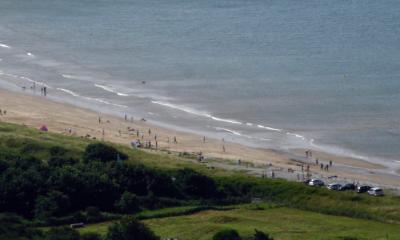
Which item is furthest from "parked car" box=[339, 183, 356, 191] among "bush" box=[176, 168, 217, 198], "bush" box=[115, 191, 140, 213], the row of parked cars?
"bush" box=[115, 191, 140, 213]

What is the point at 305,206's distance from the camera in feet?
196

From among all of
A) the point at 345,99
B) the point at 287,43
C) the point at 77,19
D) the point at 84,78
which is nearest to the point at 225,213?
the point at 345,99

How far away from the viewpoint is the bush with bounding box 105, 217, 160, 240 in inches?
1935

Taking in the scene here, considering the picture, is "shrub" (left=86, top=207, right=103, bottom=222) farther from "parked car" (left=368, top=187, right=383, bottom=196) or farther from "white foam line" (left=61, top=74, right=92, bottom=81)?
"white foam line" (left=61, top=74, right=92, bottom=81)

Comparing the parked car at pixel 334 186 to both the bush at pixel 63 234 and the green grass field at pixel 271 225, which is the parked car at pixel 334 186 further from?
the bush at pixel 63 234

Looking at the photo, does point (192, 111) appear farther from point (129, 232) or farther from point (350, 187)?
point (129, 232)

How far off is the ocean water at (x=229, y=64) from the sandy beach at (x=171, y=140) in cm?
161

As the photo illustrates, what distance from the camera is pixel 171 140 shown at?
77.1 metres

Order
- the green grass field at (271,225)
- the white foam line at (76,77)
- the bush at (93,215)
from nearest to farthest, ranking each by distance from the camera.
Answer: the green grass field at (271,225) < the bush at (93,215) < the white foam line at (76,77)

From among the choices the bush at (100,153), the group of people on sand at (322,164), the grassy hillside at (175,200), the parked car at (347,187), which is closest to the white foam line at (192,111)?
the group of people on sand at (322,164)

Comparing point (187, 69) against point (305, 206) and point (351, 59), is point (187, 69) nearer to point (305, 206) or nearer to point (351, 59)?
point (351, 59)

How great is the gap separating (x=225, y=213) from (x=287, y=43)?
53622mm

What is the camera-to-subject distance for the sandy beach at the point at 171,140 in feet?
227

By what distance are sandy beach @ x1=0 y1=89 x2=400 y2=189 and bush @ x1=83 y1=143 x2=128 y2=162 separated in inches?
300
